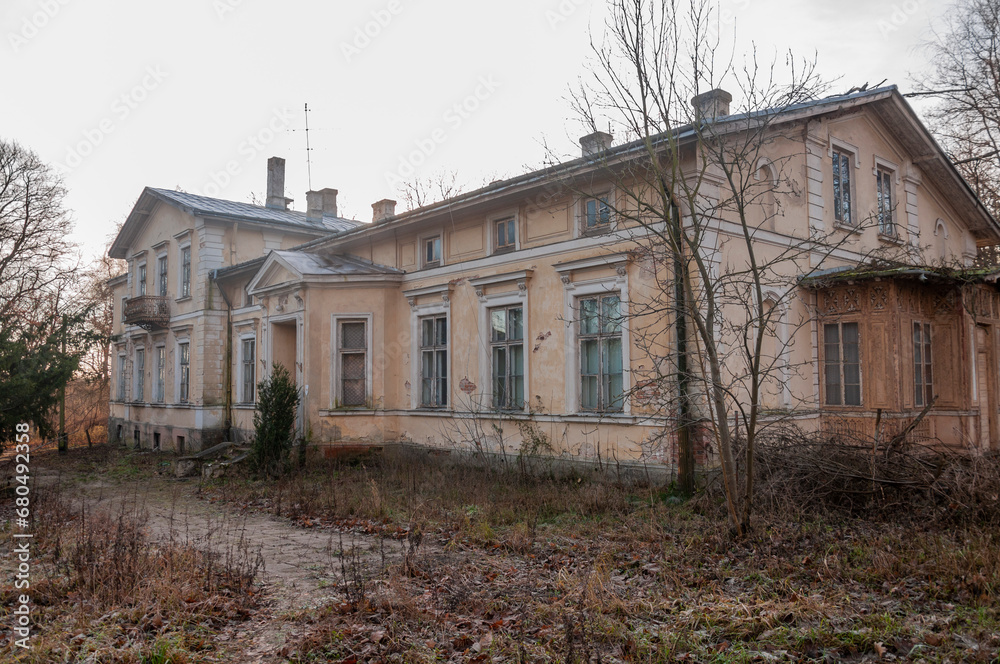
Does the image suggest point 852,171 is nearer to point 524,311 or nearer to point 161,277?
point 524,311

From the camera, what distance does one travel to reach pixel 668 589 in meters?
5.33

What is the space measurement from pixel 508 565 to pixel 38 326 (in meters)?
8.09

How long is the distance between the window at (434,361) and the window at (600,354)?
3.34 m

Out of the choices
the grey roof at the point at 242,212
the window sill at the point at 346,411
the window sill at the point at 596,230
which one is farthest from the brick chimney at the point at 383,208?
the window sill at the point at 596,230

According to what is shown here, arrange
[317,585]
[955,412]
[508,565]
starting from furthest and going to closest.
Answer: [955,412] → [508,565] → [317,585]

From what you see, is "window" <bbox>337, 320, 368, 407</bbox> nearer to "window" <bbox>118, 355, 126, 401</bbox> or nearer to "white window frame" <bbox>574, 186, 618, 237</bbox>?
"white window frame" <bbox>574, 186, 618, 237</bbox>

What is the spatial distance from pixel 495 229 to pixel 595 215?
7.40 ft

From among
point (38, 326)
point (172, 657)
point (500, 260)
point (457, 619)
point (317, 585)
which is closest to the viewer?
point (172, 657)

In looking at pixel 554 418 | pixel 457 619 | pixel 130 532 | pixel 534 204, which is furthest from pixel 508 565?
pixel 534 204

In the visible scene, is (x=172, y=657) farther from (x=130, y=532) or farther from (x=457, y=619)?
(x=130, y=532)

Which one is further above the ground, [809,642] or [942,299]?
[942,299]

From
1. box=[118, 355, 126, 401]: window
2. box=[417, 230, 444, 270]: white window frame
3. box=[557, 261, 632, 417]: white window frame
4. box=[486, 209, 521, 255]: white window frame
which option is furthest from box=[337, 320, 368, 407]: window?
box=[118, 355, 126, 401]: window

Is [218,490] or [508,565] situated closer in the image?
[508,565]

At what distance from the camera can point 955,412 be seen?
11219 mm
